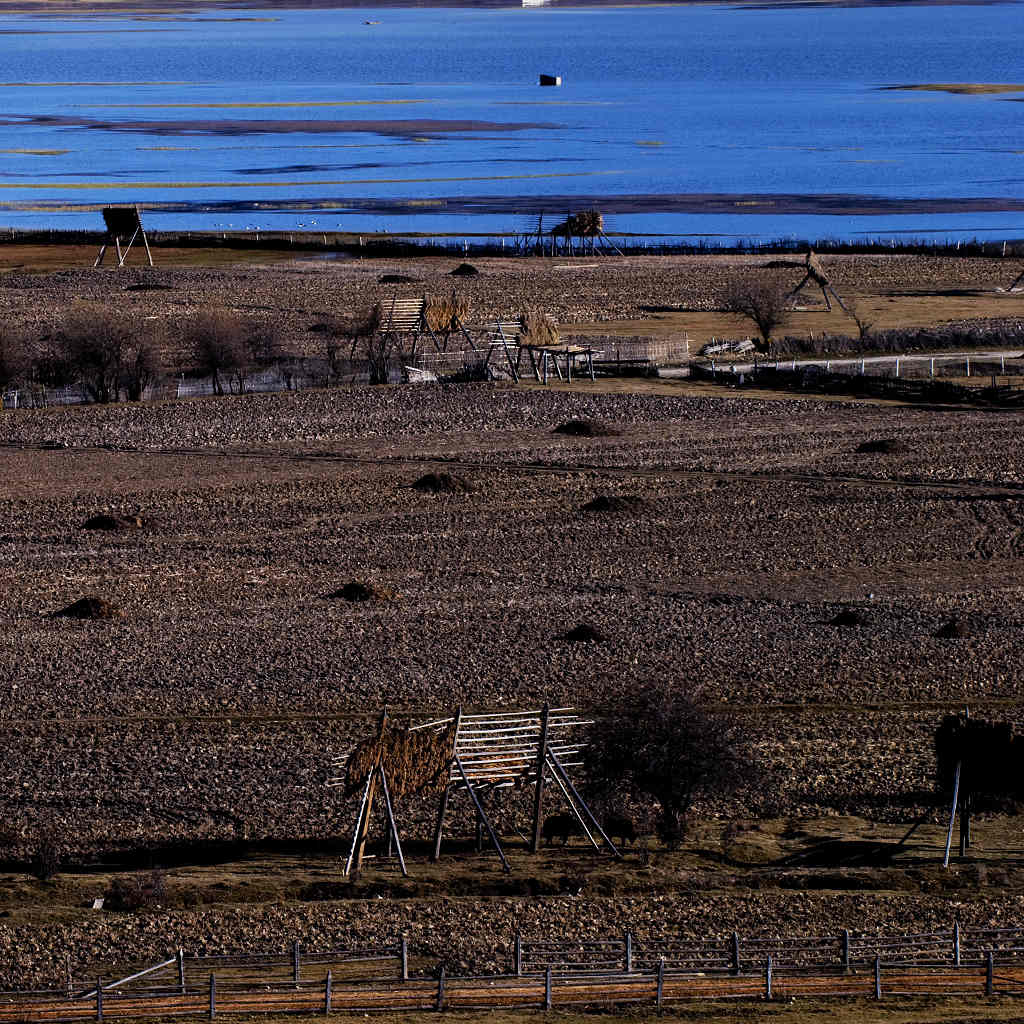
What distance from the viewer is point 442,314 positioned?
5556 cm

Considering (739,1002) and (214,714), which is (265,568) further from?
(739,1002)

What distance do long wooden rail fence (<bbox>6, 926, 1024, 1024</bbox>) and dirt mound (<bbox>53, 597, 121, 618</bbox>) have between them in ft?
47.9

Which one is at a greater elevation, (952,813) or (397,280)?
(397,280)

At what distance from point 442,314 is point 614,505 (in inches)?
711

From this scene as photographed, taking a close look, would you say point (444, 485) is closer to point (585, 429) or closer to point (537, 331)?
point (585, 429)

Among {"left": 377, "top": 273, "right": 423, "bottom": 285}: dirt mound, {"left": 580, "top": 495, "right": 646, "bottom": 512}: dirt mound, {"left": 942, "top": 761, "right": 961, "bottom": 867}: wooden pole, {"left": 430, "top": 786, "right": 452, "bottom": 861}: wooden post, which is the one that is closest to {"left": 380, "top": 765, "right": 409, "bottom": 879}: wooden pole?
{"left": 430, "top": 786, "right": 452, "bottom": 861}: wooden post

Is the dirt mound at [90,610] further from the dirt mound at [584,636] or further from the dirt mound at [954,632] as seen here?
the dirt mound at [954,632]

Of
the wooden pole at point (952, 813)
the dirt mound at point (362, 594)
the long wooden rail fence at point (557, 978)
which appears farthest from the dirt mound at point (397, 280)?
the long wooden rail fence at point (557, 978)

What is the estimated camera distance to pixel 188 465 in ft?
143

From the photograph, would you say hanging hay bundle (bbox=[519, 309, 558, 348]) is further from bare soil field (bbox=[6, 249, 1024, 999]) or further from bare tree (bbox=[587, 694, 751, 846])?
bare tree (bbox=[587, 694, 751, 846])

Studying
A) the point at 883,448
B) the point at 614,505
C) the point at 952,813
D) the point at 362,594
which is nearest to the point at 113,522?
the point at 362,594

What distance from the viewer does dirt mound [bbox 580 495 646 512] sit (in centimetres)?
3884

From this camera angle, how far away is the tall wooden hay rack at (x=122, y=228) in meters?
75.8

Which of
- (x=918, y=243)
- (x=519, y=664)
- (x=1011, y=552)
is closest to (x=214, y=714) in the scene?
(x=519, y=664)
